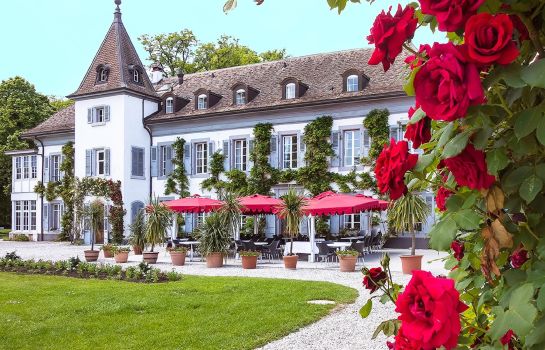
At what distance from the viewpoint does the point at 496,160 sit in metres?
1.13

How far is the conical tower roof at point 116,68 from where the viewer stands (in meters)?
28.9

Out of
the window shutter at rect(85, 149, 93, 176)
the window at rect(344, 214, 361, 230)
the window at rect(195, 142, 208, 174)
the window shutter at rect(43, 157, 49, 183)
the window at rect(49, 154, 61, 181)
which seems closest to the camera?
the window at rect(344, 214, 361, 230)

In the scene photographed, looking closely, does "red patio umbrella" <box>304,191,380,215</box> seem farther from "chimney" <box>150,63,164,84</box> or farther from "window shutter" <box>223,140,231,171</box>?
"chimney" <box>150,63,164,84</box>

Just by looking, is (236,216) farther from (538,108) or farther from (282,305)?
(538,108)

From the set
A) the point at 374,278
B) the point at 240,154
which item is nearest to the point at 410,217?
the point at 374,278

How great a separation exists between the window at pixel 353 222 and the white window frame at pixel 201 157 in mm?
7575

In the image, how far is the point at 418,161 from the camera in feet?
4.48

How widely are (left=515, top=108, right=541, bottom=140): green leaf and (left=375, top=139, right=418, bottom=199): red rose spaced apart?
256 mm

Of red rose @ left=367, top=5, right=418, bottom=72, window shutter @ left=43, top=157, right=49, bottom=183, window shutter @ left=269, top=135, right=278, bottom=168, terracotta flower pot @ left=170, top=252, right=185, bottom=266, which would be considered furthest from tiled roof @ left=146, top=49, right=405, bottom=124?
red rose @ left=367, top=5, right=418, bottom=72

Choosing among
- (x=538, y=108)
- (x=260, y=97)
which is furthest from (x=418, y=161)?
(x=260, y=97)

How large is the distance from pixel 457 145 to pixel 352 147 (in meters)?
23.7

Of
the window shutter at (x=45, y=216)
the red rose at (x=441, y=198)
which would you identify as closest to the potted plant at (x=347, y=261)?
the red rose at (x=441, y=198)

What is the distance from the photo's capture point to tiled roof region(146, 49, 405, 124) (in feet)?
81.2

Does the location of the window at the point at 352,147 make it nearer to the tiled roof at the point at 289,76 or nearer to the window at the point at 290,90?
the tiled roof at the point at 289,76
